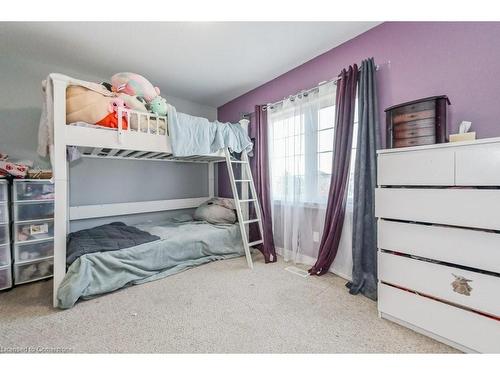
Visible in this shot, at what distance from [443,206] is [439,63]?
108 centimetres

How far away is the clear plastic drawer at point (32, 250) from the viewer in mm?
2006

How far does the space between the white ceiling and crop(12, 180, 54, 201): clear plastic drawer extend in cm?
132

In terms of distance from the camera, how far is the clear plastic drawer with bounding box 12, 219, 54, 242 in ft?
6.53

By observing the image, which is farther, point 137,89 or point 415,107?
point 137,89

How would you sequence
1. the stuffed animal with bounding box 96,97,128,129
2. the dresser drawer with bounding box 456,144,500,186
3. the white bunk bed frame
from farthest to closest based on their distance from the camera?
the stuffed animal with bounding box 96,97,128,129
the white bunk bed frame
the dresser drawer with bounding box 456,144,500,186

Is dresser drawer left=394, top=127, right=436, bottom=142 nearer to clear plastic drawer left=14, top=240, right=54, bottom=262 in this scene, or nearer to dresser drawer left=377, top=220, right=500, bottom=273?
dresser drawer left=377, top=220, right=500, bottom=273

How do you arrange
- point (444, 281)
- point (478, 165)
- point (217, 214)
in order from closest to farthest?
point (478, 165) → point (444, 281) → point (217, 214)

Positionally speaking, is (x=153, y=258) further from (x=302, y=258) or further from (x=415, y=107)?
(x=415, y=107)

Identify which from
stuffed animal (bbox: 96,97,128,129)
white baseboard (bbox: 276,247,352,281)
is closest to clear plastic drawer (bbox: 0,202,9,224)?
stuffed animal (bbox: 96,97,128,129)

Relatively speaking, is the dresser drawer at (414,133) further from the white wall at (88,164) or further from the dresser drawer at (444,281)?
the white wall at (88,164)

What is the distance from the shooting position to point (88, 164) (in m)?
2.70

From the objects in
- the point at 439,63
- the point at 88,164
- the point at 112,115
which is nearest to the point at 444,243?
the point at 439,63

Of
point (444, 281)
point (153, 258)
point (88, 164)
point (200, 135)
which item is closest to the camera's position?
point (444, 281)
